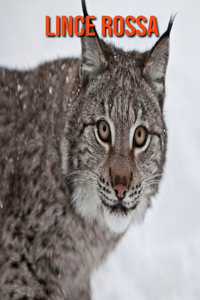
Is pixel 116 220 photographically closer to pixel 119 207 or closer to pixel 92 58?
pixel 119 207

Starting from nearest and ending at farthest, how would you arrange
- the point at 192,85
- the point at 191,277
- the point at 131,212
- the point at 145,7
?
the point at 131,212 < the point at 191,277 < the point at 192,85 < the point at 145,7

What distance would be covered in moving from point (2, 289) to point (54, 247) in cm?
61

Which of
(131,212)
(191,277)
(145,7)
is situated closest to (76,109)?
(131,212)

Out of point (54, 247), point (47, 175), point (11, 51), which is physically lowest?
point (54, 247)

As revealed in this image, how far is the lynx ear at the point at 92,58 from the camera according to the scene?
172 inches

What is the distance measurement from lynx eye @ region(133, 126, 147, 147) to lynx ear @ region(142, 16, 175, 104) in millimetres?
522

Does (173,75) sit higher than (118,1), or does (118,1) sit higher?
(118,1)

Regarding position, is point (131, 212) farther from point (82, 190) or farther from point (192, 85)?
point (192, 85)

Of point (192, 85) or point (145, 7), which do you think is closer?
point (192, 85)

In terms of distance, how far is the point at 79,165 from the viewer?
14.4 ft

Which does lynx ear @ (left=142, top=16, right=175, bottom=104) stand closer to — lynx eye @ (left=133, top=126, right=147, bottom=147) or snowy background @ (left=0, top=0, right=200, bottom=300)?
lynx eye @ (left=133, top=126, right=147, bottom=147)

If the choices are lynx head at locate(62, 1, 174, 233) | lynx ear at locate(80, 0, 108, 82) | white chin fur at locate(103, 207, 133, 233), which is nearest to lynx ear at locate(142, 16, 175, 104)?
lynx head at locate(62, 1, 174, 233)

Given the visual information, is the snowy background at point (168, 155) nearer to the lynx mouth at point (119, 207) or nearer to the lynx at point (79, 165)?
the lynx at point (79, 165)

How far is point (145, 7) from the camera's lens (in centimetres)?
1259
